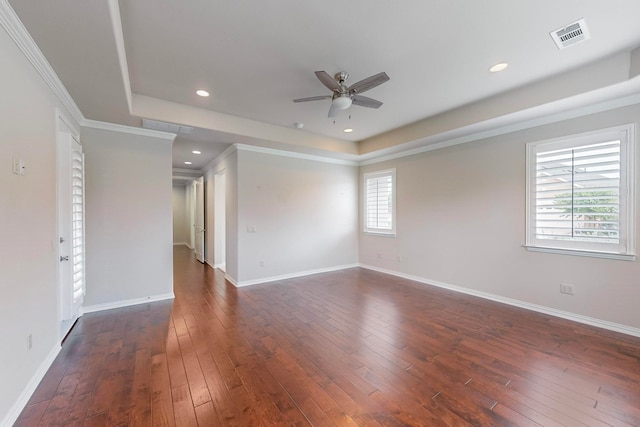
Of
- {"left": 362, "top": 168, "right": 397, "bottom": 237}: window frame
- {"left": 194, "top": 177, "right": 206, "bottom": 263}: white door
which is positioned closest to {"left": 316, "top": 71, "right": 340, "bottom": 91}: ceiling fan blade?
{"left": 362, "top": 168, "right": 397, "bottom": 237}: window frame

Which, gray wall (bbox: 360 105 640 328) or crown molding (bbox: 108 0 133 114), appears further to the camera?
gray wall (bbox: 360 105 640 328)

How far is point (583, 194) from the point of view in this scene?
3.17 metres

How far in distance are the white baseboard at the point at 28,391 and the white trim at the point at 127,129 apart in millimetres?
2740

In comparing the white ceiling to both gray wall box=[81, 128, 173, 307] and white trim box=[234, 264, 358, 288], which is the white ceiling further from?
white trim box=[234, 264, 358, 288]

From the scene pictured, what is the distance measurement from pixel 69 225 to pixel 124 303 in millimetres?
1469

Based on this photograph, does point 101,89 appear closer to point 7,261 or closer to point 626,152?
point 7,261

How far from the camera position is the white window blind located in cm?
299

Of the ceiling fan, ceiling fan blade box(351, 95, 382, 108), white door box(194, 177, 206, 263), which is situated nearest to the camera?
the ceiling fan

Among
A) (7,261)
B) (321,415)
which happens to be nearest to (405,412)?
(321,415)

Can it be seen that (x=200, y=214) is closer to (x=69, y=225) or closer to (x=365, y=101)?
(x=69, y=225)

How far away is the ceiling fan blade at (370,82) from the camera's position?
7.98 feet

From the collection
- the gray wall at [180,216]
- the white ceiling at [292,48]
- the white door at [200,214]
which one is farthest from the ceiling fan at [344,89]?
the gray wall at [180,216]

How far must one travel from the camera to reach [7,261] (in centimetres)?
168

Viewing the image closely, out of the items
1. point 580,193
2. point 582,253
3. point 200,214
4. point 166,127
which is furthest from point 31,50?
point 582,253
